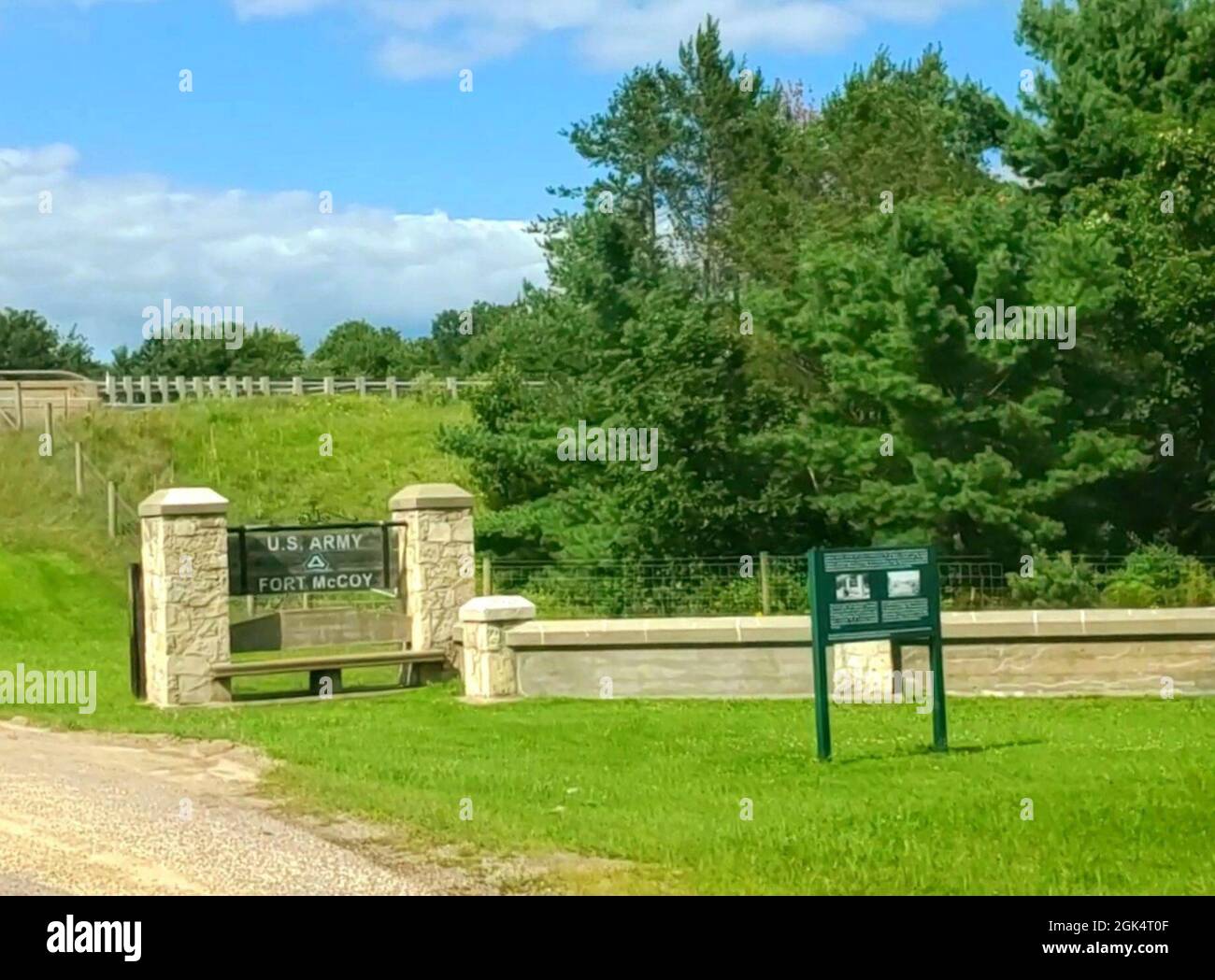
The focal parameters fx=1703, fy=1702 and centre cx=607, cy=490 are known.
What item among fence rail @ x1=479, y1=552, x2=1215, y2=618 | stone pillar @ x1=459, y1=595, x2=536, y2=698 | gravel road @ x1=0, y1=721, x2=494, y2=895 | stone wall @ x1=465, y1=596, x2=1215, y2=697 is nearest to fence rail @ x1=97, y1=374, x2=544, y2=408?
fence rail @ x1=479, y1=552, x2=1215, y2=618

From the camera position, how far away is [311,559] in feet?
59.4

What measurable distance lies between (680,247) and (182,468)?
52.8 feet

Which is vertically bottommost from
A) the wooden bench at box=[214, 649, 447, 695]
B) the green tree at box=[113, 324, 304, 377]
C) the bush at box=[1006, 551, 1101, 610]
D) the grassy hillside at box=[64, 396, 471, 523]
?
the wooden bench at box=[214, 649, 447, 695]

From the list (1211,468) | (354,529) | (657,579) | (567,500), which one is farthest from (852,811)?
(1211,468)

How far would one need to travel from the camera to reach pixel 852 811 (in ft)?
33.0

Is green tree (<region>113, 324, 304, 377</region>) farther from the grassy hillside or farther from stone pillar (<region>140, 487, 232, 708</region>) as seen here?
stone pillar (<region>140, 487, 232, 708</region>)

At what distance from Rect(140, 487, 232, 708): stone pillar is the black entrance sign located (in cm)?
41

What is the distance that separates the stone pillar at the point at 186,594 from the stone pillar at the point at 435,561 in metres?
2.26

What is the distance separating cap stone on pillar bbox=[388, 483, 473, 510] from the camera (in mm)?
18562

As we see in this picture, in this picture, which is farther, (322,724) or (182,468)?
(182,468)

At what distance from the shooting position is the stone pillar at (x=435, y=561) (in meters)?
18.6
